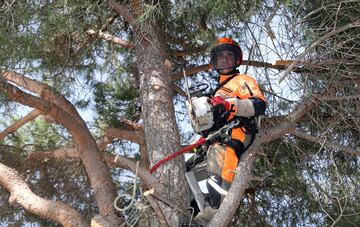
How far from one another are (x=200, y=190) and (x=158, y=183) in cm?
41

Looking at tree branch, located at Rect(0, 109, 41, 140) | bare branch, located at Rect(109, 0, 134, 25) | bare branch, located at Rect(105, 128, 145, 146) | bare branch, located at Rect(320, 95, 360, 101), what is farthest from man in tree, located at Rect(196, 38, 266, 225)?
tree branch, located at Rect(0, 109, 41, 140)

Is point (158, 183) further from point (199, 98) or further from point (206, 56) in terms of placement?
point (206, 56)

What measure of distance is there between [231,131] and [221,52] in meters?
0.72

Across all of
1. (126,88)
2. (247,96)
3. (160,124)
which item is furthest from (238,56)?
(126,88)

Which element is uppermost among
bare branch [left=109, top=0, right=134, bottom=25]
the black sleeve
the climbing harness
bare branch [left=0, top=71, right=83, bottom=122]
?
bare branch [left=109, top=0, right=134, bottom=25]

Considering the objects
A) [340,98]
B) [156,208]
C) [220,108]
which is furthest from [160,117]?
[340,98]

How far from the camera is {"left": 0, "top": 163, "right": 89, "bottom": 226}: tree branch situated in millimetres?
4988

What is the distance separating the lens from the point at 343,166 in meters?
5.76

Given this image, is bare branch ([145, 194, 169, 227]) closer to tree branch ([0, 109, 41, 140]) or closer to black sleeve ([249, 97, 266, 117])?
black sleeve ([249, 97, 266, 117])

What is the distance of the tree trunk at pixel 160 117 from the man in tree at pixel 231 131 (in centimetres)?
21

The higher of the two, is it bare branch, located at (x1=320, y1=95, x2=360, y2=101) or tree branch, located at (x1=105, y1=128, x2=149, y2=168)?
tree branch, located at (x1=105, y1=128, x2=149, y2=168)

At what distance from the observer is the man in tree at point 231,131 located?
4727 millimetres

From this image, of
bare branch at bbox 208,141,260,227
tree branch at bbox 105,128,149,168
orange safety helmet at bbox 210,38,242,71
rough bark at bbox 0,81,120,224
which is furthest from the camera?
tree branch at bbox 105,128,149,168

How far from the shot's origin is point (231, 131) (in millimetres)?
4969
